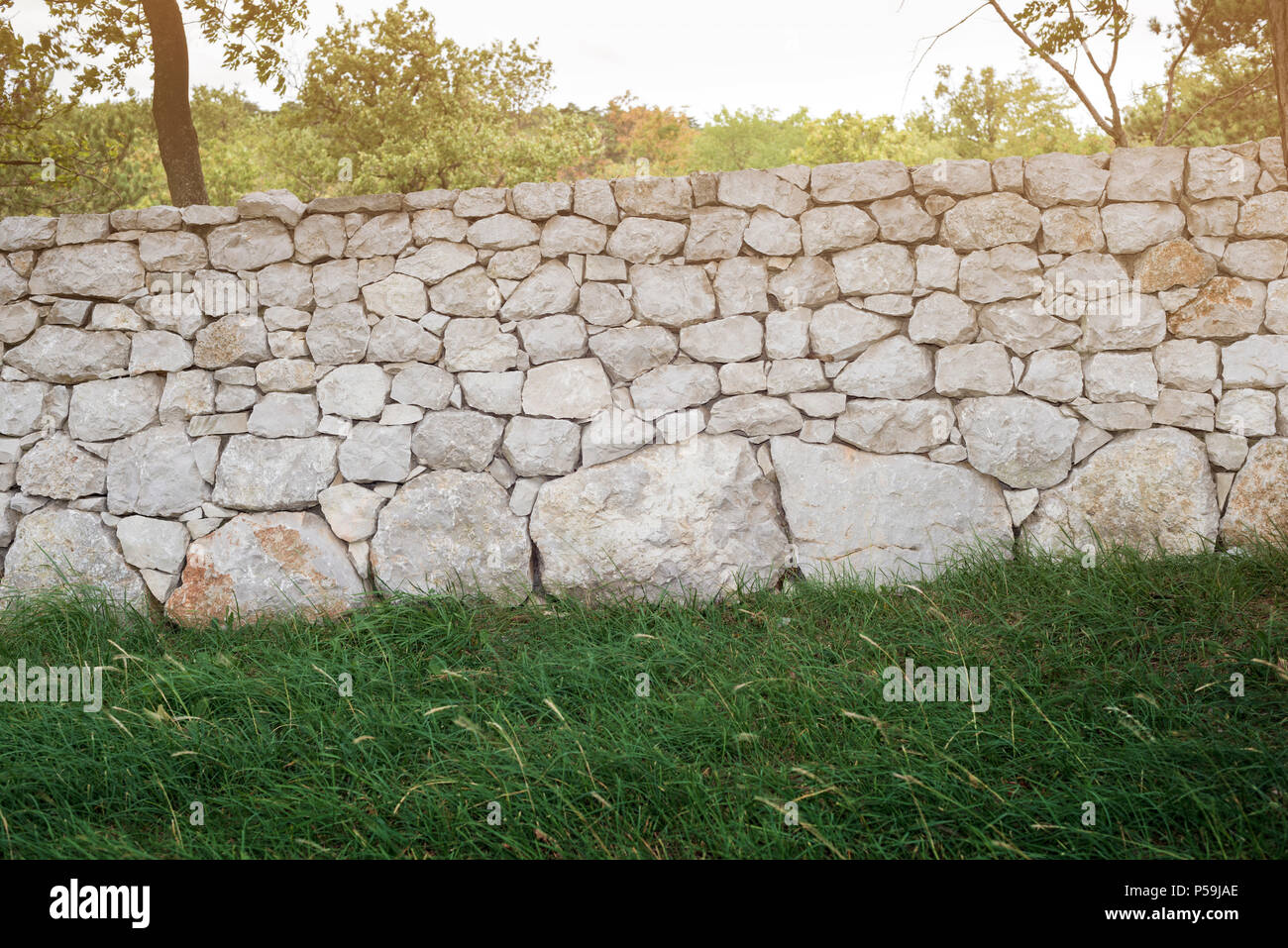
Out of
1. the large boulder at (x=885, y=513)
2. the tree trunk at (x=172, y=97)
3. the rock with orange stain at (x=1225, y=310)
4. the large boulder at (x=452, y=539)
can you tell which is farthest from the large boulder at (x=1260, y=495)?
the tree trunk at (x=172, y=97)

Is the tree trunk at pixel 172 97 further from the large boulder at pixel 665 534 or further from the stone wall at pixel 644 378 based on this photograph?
the large boulder at pixel 665 534

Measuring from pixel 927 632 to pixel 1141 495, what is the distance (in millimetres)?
1347

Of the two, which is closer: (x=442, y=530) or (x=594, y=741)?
(x=594, y=741)

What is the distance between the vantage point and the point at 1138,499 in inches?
159

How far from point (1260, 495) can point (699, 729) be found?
2860 millimetres

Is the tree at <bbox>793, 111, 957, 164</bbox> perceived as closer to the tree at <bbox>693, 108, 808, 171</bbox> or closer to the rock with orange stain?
the tree at <bbox>693, 108, 808, 171</bbox>

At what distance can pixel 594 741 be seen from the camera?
2.95 m

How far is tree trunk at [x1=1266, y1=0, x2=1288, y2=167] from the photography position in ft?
10.3

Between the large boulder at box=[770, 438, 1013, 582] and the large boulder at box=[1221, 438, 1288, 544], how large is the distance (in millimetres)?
976

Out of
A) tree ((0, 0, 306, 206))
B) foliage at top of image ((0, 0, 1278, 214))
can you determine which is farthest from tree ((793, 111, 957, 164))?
tree ((0, 0, 306, 206))

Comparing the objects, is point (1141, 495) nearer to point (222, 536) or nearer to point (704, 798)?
point (704, 798)

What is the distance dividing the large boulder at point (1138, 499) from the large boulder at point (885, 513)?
10.4 inches

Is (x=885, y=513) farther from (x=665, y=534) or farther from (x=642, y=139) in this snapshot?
(x=642, y=139)

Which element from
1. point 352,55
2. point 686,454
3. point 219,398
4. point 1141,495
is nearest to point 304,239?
point 219,398
